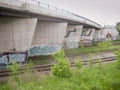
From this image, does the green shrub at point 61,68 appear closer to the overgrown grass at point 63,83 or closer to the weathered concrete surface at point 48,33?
the overgrown grass at point 63,83

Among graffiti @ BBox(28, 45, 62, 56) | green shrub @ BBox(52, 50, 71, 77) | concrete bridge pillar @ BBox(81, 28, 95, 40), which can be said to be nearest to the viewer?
green shrub @ BBox(52, 50, 71, 77)

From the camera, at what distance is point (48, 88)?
52.5 feet

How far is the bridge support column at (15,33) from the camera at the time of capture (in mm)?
27375

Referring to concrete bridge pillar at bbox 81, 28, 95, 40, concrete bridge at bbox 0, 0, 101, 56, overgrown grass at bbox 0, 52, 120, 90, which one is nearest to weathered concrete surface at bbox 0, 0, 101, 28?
concrete bridge at bbox 0, 0, 101, 56

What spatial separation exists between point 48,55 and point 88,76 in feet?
64.5

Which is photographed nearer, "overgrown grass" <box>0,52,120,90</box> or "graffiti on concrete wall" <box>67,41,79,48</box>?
"overgrown grass" <box>0,52,120,90</box>

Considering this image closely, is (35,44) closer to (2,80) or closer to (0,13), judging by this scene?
(0,13)

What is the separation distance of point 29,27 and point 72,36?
20.5 m

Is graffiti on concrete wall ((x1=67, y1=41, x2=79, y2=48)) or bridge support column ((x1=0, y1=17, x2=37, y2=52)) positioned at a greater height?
bridge support column ((x1=0, y1=17, x2=37, y2=52))

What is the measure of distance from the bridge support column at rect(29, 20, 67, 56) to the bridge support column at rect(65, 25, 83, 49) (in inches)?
269

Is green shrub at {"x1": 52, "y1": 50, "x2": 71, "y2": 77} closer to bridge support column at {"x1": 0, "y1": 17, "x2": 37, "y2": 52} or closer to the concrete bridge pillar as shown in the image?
bridge support column at {"x1": 0, "y1": 17, "x2": 37, "y2": 52}

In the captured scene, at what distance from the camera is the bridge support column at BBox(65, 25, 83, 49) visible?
157 ft

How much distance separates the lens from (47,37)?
37812 millimetres

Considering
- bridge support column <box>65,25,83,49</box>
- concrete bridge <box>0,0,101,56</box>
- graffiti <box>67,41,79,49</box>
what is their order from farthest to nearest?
graffiti <box>67,41,79,49</box>
bridge support column <box>65,25,83,49</box>
concrete bridge <box>0,0,101,56</box>
